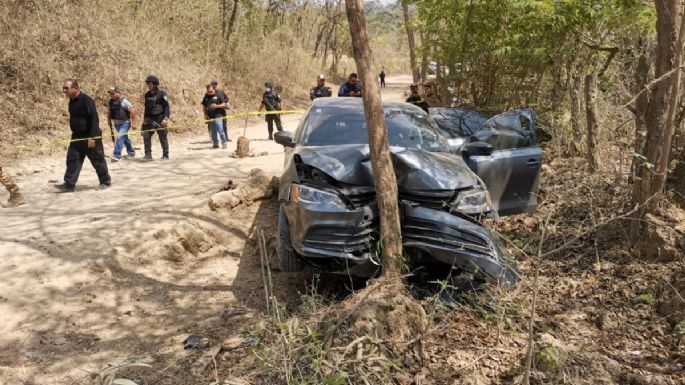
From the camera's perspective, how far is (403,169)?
422 cm

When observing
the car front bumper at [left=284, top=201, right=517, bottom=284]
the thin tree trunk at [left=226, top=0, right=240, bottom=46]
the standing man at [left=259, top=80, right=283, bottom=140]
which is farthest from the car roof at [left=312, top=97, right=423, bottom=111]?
the thin tree trunk at [left=226, top=0, right=240, bottom=46]

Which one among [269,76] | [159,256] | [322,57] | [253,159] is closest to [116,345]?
[159,256]

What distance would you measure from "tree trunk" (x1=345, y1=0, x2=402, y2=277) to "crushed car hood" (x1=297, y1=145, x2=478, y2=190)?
45 centimetres

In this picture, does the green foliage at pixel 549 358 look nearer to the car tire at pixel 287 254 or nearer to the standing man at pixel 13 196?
the car tire at pixel 287 254

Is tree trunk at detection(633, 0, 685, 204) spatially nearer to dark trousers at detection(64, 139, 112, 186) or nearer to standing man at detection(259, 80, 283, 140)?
dark trousers at detection(64, 139, 112, 186)

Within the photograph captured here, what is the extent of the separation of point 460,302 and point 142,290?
310 centimetres

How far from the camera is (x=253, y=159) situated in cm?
1045

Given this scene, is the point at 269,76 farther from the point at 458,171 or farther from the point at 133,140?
the point at 458,171

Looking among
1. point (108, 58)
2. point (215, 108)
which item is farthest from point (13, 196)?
point (108, 58)

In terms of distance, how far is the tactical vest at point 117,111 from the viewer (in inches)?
381

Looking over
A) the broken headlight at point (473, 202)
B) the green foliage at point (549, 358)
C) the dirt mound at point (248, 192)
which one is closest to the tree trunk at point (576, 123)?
the broken headlight at point (473, 202)

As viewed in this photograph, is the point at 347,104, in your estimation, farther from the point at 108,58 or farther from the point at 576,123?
the point at 108,58

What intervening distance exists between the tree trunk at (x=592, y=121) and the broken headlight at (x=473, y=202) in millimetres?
3519

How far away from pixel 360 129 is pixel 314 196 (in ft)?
4.90
